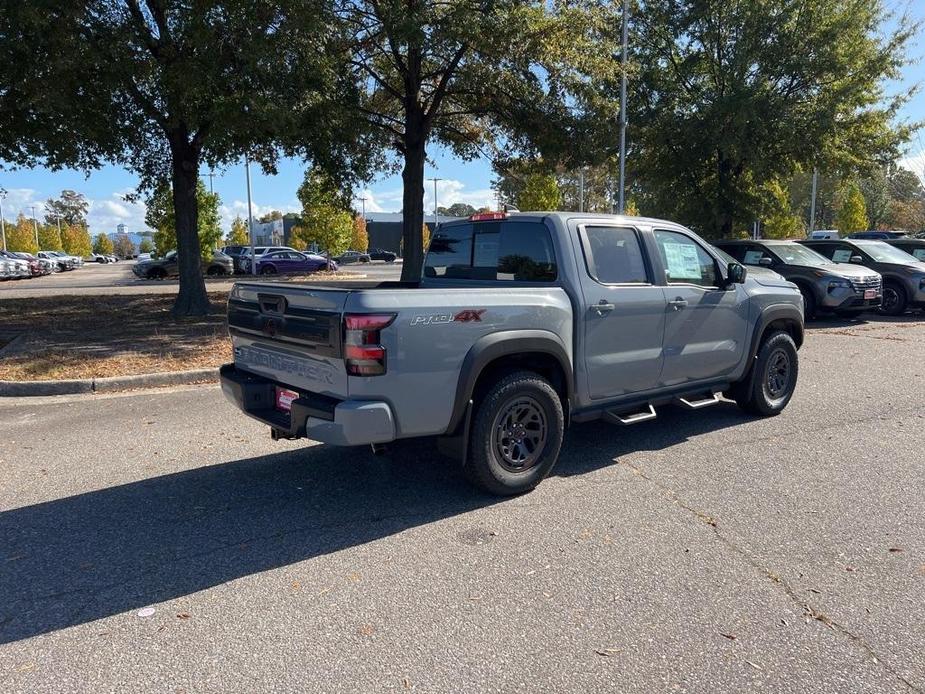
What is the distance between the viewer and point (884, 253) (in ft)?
51.0

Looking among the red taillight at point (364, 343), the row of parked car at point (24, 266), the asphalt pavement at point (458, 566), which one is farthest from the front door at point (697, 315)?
the row of parked car at point (24, 266)

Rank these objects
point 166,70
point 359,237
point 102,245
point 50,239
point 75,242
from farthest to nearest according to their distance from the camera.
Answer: point 102,245
point 75,242
point 50,239
point 359,237
point 166,70

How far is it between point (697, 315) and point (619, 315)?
1.00 meters

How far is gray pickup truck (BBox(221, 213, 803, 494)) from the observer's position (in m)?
3.82

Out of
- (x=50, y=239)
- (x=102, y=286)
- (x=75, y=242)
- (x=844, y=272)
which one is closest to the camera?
(x=844, y=272)

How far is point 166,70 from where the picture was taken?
9.96m

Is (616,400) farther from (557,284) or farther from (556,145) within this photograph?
(556,145)

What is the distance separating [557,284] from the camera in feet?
15.6

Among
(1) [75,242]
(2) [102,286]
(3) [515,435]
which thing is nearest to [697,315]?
(3) [515,435]

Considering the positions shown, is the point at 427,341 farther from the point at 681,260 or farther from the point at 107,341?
the point at 107,341

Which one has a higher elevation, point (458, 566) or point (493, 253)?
point (493, 253)

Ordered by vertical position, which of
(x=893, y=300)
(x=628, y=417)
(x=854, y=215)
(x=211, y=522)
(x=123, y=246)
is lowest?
(x=211, y=522)

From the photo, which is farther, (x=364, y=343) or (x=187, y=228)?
(x=187, y=228)

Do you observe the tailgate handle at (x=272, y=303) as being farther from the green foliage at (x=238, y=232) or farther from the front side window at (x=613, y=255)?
the green foliage at (x=238, y=232)
